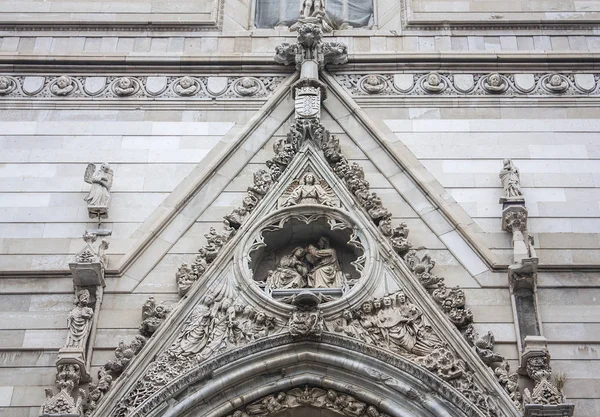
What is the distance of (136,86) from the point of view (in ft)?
56.2

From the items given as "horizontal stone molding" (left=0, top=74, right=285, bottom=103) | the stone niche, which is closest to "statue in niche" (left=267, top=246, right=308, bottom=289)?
the stone niche

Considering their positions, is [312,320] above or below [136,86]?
below

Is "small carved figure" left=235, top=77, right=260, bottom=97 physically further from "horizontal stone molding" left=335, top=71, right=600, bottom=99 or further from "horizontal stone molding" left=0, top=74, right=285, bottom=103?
"horizontal stone molding" left=335, top=71, right=600, bottom=99

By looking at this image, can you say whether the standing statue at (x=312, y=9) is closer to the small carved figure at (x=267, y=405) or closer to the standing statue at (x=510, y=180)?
the standing statue at (x=510, y=180)

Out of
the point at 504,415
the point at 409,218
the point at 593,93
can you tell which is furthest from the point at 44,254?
the point at 593,93

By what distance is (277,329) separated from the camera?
14.1 m

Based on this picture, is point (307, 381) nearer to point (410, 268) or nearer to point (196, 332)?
point (196, 332)

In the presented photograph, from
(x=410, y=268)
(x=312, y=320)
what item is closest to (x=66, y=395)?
(x=312, y=320)

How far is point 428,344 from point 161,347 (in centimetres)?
306

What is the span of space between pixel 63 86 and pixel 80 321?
4.33 m

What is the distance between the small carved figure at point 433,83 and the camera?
17.0 m

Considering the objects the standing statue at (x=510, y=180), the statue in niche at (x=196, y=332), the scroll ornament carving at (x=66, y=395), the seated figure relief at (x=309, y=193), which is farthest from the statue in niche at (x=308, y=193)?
the scroll ornament carving at (x=66, y=395)

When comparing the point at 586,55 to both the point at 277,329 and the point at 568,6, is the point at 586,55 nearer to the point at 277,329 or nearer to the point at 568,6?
the point at 568,6

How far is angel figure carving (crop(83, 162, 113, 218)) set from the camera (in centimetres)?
1550
